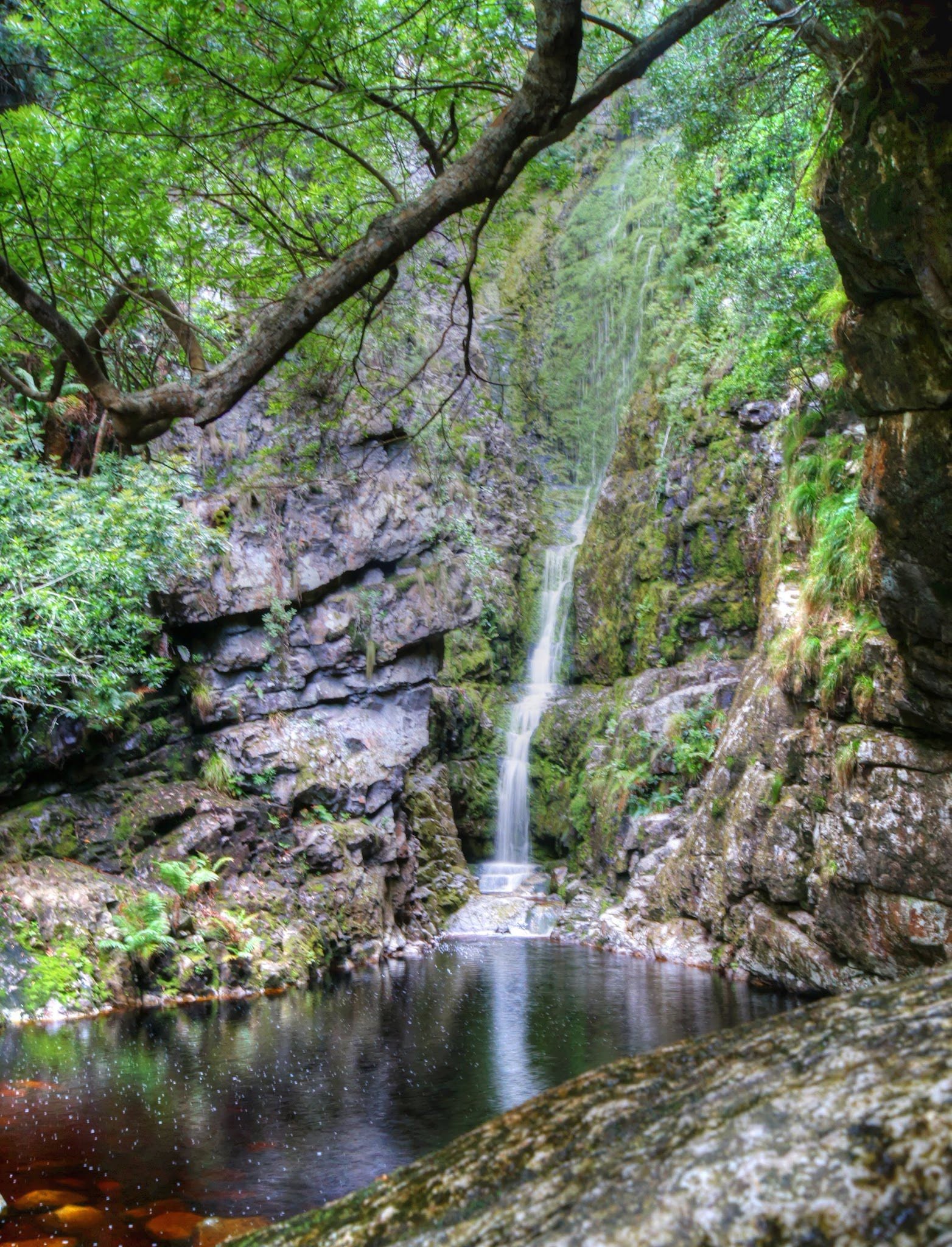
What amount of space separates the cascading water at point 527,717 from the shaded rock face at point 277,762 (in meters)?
1.59

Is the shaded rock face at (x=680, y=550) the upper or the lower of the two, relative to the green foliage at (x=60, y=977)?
upper

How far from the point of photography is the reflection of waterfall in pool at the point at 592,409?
22156mm

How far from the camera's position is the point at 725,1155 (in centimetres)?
190

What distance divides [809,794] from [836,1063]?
384 inches

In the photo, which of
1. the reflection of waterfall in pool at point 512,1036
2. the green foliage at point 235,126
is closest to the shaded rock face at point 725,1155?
the reflection of waterfall in pool at point 512,1036

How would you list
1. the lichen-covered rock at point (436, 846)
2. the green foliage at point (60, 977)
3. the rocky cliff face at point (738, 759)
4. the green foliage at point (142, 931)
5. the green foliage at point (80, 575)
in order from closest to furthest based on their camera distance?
the rocky cliff face at point (738, 759) → the green foliage at point (60, 977) → the green foliage at point (80, 575) → the green foliage at point (142, 931) → the lichen-covered rock at point (436, 846)

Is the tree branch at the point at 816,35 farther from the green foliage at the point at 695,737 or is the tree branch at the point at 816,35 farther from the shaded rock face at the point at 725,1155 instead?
the green foliage at the point at 695,737

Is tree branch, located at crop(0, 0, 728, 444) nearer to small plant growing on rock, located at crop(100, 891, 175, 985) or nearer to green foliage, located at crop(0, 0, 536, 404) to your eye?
green foliage, located at crop(0, 0, 536, 404)

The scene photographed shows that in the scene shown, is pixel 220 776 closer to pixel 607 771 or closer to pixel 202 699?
pixel 202 699

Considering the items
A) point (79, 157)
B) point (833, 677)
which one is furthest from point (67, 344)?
point (833, 677)

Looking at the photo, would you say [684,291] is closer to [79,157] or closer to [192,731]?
→ [192,731]

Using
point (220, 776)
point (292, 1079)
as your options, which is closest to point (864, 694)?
point (292, 1079)

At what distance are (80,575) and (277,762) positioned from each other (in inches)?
230

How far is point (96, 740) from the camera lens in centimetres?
1384
